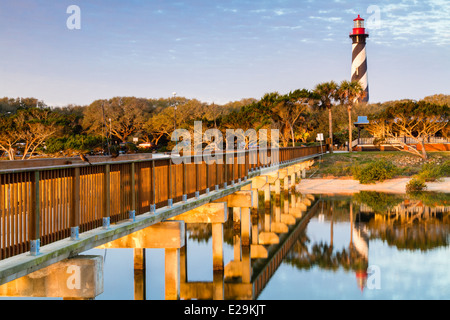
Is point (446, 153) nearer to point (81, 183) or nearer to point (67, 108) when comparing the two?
point (81, 183)

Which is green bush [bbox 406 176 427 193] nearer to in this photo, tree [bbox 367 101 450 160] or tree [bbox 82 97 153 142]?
tree [bbox 367 101 450 160]

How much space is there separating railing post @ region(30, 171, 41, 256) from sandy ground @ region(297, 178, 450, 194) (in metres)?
40.8

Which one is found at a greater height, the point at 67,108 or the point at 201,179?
the point at 67,108

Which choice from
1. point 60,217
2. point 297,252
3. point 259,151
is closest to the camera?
point 60,217

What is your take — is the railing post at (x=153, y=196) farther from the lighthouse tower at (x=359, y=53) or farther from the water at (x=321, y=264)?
the lighthouse tower at (x=359, y=53)

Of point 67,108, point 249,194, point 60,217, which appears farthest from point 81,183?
point 67,108

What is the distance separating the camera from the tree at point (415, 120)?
59.8 metres

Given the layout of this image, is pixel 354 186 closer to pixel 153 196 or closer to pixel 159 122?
pixel 153 196

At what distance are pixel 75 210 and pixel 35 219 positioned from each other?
108 centimetres

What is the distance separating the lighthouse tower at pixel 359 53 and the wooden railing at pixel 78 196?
327ft

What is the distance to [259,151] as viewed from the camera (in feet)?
99.0

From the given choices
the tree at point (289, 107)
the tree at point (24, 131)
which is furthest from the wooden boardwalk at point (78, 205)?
the tree at point (289, 107)
